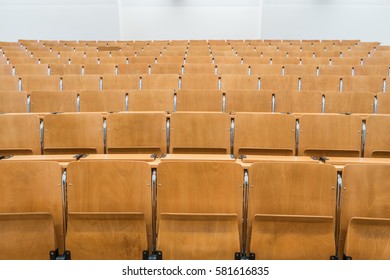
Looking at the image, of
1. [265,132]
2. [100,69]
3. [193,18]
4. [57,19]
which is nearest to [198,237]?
[265,132]

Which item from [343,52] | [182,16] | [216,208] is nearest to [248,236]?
[216,208]

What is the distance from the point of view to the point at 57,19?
2.74 meters

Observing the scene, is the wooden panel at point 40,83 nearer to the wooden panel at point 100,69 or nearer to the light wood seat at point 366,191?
the wooden panel at point 100,69

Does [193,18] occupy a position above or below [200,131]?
above

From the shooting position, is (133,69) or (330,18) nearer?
(133,69)

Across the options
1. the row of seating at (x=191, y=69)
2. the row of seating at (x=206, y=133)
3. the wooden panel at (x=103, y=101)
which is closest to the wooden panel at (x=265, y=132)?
the row of seating at (x=206, y=133)

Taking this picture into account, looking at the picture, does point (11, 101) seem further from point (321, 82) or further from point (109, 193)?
point (321, 82)

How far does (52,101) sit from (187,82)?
44cm

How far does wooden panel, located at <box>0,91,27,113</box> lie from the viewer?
40.6 inches

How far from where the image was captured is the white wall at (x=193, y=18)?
2.83 metres

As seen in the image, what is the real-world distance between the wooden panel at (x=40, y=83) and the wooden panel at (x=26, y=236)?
769 millimetres

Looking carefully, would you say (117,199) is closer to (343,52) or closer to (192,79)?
(192,79)

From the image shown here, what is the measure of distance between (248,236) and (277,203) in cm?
7

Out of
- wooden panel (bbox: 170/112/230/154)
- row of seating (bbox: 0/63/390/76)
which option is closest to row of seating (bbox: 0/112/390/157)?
wooden panel (bbox: 170/112/230/154)
